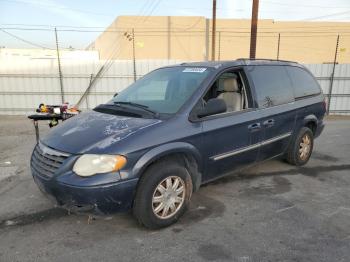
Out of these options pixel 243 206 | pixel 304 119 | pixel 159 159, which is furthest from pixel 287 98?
pixel 159 159

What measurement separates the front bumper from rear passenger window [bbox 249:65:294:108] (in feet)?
7.54

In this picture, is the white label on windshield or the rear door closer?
the white label on windshield

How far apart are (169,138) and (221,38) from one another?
1000 inches

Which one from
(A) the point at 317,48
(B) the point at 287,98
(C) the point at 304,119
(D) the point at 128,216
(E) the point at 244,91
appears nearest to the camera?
(D) the point at 128,216

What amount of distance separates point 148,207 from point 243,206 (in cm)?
138

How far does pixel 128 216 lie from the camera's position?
3.69m

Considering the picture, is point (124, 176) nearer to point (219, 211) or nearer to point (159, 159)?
point (159, 159)

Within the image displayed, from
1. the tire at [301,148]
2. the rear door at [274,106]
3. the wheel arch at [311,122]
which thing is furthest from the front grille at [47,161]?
the wheel arch at [311,122]

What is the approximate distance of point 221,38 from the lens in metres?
27.0

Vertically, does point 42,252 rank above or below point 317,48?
below

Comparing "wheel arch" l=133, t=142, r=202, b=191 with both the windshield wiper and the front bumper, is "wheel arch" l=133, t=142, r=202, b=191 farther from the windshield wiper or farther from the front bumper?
the windshield wiper

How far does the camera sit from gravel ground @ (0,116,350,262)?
9.75 ft

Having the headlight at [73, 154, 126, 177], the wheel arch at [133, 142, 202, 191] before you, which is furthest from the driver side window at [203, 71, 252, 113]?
the headlight at [73, 154, 126, 177]

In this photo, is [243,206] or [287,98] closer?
[243,206]
